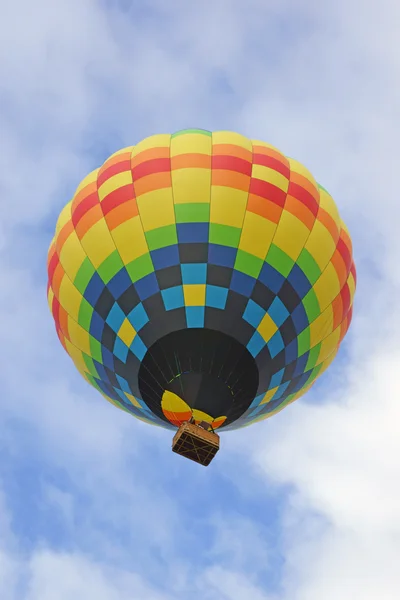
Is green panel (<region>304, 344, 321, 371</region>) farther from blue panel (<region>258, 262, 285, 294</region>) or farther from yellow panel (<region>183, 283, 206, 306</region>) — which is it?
yellow panel (<region>183, 283, 206, 306</region>)

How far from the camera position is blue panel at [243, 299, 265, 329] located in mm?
12367

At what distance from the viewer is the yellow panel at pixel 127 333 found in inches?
495

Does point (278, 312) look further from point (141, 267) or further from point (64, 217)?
point (64, 217)

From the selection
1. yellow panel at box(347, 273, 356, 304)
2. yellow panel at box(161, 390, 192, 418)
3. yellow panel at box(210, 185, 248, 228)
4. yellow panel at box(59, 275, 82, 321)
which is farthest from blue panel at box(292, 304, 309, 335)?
yellow panel at box(59, 275, 82, 321)

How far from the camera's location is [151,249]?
41.0ft

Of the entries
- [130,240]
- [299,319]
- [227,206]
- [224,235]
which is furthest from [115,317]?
[299,319]

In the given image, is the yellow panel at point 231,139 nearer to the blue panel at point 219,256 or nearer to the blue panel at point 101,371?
the blue panel at point 219,256

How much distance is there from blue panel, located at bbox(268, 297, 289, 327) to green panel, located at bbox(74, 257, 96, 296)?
3308 mm

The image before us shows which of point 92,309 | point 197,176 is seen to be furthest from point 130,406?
point 197,176

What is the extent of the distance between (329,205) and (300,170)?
0.89 m

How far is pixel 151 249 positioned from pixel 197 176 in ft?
5.22

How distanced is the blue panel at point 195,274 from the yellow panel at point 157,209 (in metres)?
0.88

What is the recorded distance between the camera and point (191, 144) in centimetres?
1337

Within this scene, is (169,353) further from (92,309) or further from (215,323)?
(92,309)
